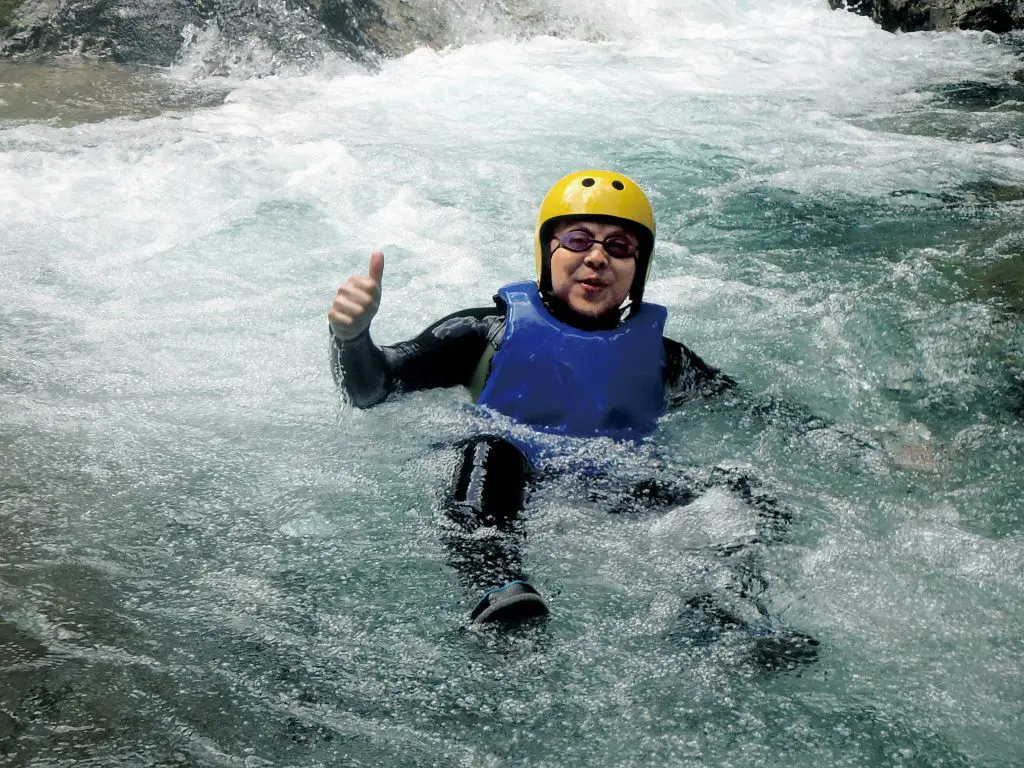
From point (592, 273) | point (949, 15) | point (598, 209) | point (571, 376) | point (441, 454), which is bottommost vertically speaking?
point (441, 454)

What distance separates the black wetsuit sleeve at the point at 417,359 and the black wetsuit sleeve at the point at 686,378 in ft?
2.25

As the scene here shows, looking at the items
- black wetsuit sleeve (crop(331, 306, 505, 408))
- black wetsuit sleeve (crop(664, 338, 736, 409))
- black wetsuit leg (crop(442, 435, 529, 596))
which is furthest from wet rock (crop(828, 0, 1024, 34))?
black wetsuit leg (crop(442, 435, 529, 596))

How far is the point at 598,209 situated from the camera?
365 centimetres

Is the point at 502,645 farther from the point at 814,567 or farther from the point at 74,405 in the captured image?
the point at 74,405

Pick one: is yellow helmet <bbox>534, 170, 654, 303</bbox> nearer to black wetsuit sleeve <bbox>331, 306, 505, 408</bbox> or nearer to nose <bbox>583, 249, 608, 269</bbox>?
nose <bbox>583, 249, 608, 269</bbox>

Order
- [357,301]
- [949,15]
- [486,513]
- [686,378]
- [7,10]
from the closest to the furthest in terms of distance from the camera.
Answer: [486,513] → [357,301] → [686,378] → [7,10] → [949,15]

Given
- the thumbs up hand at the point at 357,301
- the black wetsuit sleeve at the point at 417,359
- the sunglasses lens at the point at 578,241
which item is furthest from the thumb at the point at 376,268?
the sunglasses lens at the point at 578,241

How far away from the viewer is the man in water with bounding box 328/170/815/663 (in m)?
3.50

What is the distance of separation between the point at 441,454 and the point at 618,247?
100cm

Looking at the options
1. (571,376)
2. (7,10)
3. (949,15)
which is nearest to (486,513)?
(571,376)

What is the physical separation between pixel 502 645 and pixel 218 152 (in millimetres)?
5925

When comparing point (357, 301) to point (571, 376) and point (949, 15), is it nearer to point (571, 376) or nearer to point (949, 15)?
point (571, 376)

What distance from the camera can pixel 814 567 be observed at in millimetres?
3188

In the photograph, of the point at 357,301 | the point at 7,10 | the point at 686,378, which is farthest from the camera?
the point at 7,10
